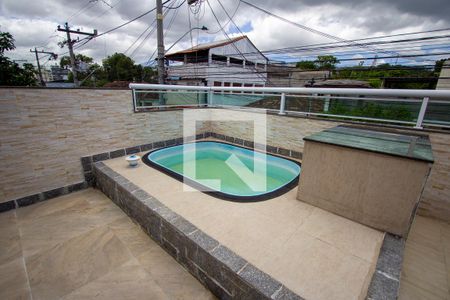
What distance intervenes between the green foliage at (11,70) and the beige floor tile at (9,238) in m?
4.35

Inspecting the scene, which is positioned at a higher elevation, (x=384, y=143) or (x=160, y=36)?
(x=160, y=36)

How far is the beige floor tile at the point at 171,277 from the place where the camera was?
178 centimetres

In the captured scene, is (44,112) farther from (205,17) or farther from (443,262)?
(205,17)

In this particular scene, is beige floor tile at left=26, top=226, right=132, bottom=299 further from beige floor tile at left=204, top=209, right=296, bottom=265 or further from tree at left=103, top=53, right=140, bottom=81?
tree at left=103, top=53, right=140, bottom=81

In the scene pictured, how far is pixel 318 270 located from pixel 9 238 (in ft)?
11.5

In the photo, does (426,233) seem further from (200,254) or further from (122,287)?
(122,287)

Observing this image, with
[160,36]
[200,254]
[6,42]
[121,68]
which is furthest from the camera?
[121,68]

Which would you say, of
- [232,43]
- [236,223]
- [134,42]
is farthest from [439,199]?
[232,43]

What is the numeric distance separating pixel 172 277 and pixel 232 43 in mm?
17152

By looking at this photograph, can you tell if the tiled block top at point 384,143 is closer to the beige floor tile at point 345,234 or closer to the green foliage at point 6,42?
the beige floor tile at point 345,234

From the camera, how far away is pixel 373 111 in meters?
3.26

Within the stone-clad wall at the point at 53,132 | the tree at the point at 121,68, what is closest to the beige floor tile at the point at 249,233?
the stone-clad wall at the point at 53,132

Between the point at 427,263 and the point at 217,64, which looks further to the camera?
the point at 217,64

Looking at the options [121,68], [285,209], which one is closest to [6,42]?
[285,209]
